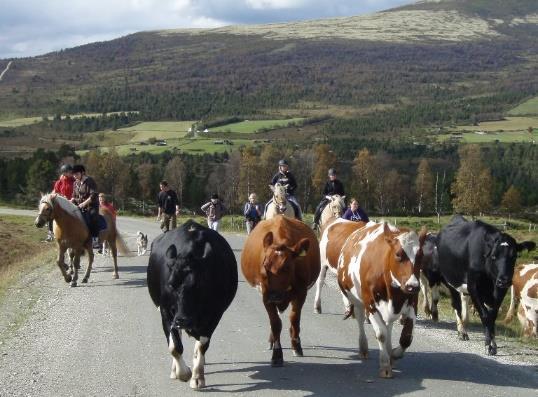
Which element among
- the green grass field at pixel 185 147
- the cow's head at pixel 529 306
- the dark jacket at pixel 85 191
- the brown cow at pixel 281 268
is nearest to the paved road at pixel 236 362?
the brown cow at pixel 281 268

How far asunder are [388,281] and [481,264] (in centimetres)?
281

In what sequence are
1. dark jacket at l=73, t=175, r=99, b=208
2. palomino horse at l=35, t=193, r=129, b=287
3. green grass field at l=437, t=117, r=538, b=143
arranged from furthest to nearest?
green grass field at l=437, t=117, r=538, b=143 → dark jacket at l=73, t=175, r=99, b=208 → palomino horse at l=35, t=193, r=129, b=287

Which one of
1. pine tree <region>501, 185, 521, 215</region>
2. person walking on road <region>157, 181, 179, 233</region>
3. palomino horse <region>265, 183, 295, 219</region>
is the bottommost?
pine tree <region>501, 185, 521, 215</region>

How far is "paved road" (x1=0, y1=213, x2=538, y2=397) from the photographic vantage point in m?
9.80

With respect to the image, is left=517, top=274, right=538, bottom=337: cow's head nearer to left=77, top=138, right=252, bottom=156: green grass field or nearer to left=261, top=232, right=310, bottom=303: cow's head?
left=261, top=232, right=310, bottom=303: cow's head

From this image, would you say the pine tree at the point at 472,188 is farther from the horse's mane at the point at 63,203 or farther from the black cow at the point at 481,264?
the black cow at the point at 481,264

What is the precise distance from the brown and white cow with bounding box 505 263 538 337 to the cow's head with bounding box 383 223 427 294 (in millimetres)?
7398

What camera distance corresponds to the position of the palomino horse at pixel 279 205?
54.2 ft

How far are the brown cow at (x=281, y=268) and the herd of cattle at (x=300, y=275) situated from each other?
1cm

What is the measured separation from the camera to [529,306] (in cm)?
1780

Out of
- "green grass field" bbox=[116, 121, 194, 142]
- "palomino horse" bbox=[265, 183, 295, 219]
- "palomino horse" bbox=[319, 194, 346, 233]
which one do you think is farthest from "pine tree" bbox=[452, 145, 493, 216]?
"palomino horse" bbox=[265, 183, 295, 219]

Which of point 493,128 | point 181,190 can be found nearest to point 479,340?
point 181,190

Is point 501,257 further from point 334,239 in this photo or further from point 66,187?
point 66,187

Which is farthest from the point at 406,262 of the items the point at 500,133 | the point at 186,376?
the point at 500,133
